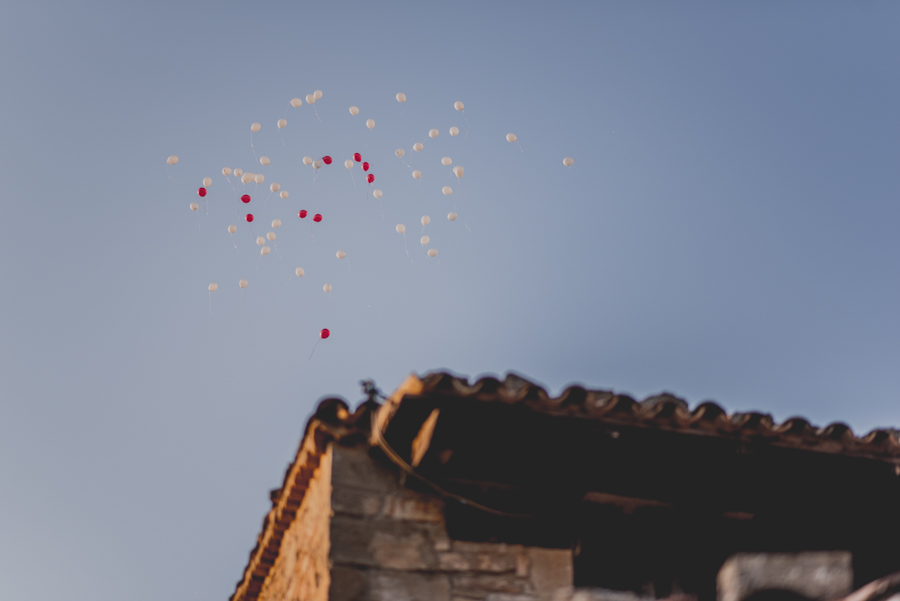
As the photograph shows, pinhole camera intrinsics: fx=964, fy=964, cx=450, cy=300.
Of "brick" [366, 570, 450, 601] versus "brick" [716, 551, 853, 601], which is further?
"brick" [366, 570, 450, 601]

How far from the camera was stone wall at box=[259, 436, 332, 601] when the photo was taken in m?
4.10

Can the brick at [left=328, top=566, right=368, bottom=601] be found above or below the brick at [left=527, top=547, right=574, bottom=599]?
below

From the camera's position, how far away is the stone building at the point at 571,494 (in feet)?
13.2

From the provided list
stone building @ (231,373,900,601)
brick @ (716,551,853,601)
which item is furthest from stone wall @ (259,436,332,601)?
brick @ (716,551,853,601)

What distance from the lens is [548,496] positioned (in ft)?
13.9

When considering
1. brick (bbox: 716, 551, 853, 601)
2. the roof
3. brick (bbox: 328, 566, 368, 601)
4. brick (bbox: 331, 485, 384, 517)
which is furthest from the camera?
brick (bbox: 331, 485, 384, 517)

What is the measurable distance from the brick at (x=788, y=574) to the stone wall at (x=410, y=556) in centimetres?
79

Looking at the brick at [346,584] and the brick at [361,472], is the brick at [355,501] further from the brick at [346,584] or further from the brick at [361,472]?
the brick at [346,584]

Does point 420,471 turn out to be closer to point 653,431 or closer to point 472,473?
point 472,473

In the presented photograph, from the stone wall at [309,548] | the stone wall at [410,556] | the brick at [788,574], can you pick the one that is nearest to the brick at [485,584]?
the stone wall at [410,556]

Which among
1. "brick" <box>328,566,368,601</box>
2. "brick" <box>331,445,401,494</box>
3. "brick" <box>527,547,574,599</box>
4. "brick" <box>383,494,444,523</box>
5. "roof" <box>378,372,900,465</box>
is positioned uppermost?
"roof" <box>378,372,900,465</box>

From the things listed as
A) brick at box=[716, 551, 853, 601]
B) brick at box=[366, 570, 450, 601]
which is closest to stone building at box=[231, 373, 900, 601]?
brick at box=[366, 570, 450, 601]

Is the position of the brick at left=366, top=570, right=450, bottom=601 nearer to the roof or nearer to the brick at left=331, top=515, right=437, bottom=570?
the brick at left=331, top=515, right=437, bottom=570

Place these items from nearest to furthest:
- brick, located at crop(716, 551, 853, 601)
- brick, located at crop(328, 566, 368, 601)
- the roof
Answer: brick, located at crop(716, 551, 853, 601) → brick, located at crop(328, 566, 368, 601) → the roof
